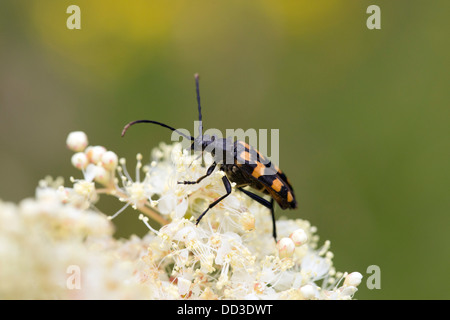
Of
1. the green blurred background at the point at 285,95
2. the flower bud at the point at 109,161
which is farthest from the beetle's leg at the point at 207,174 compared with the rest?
the green blurred background at the point at 285,95

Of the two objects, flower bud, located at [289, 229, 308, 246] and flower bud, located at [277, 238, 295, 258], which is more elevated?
flower bud, located at [289, 229, 308, 246]

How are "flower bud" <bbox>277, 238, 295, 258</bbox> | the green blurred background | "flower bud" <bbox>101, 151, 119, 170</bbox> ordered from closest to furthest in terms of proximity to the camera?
"flower bud" <bbox>277, 238, 295, 258</bbox> → "flower bud" <bbox>101, 151, 119, 170</bbox> → the green blurred background

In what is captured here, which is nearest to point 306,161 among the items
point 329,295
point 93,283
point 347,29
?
point 347,29

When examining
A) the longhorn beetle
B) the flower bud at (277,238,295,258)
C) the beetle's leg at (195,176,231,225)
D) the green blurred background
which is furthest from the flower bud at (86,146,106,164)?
the green blurred background

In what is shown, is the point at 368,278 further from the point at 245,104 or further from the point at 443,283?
the point at 245,104

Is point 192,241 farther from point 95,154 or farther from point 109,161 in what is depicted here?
point 95,154

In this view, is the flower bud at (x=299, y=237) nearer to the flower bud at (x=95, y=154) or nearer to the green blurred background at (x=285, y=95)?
the flower bud at (x=95, y=154)

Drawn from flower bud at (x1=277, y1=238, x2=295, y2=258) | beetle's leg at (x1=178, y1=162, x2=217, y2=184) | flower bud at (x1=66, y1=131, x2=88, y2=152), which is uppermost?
flower bud at (x1=66, y1=131, x2=88, y2=152)

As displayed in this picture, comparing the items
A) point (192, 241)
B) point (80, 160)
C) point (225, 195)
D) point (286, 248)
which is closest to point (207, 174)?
point (225, 195)

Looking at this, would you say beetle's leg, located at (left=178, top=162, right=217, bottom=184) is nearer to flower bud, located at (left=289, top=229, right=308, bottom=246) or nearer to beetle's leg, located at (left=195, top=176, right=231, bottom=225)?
beetle's leg, located at (left=195, top=176, right=231, bottom=225)
